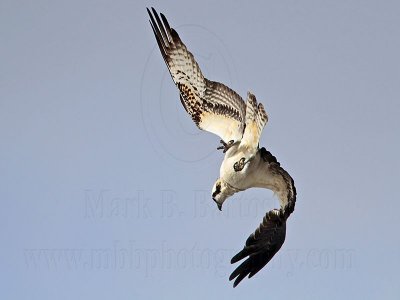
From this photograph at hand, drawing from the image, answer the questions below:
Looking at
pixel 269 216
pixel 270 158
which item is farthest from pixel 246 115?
pixel 269 216

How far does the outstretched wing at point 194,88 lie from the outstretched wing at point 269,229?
124 centimetres

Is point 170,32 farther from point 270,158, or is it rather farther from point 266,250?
point 266,250

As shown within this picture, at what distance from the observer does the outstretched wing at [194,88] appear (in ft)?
58.0

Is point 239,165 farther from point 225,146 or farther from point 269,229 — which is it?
point 269,229

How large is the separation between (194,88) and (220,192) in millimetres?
2205

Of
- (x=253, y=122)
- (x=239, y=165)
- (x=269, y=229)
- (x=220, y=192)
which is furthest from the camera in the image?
(x=269, y=229)

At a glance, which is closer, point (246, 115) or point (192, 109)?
point (246, 115)

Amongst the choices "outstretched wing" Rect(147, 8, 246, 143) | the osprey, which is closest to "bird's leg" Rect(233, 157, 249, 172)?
the osprey

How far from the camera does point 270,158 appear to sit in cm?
1688

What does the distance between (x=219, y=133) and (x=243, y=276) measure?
261 centimetres

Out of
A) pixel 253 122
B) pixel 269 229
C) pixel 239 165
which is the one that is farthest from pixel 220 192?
pixel 253 122

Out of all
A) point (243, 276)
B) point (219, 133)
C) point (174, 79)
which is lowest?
point (243, 276)

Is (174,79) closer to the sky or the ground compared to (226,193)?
closer to the sky

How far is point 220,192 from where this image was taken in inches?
668
